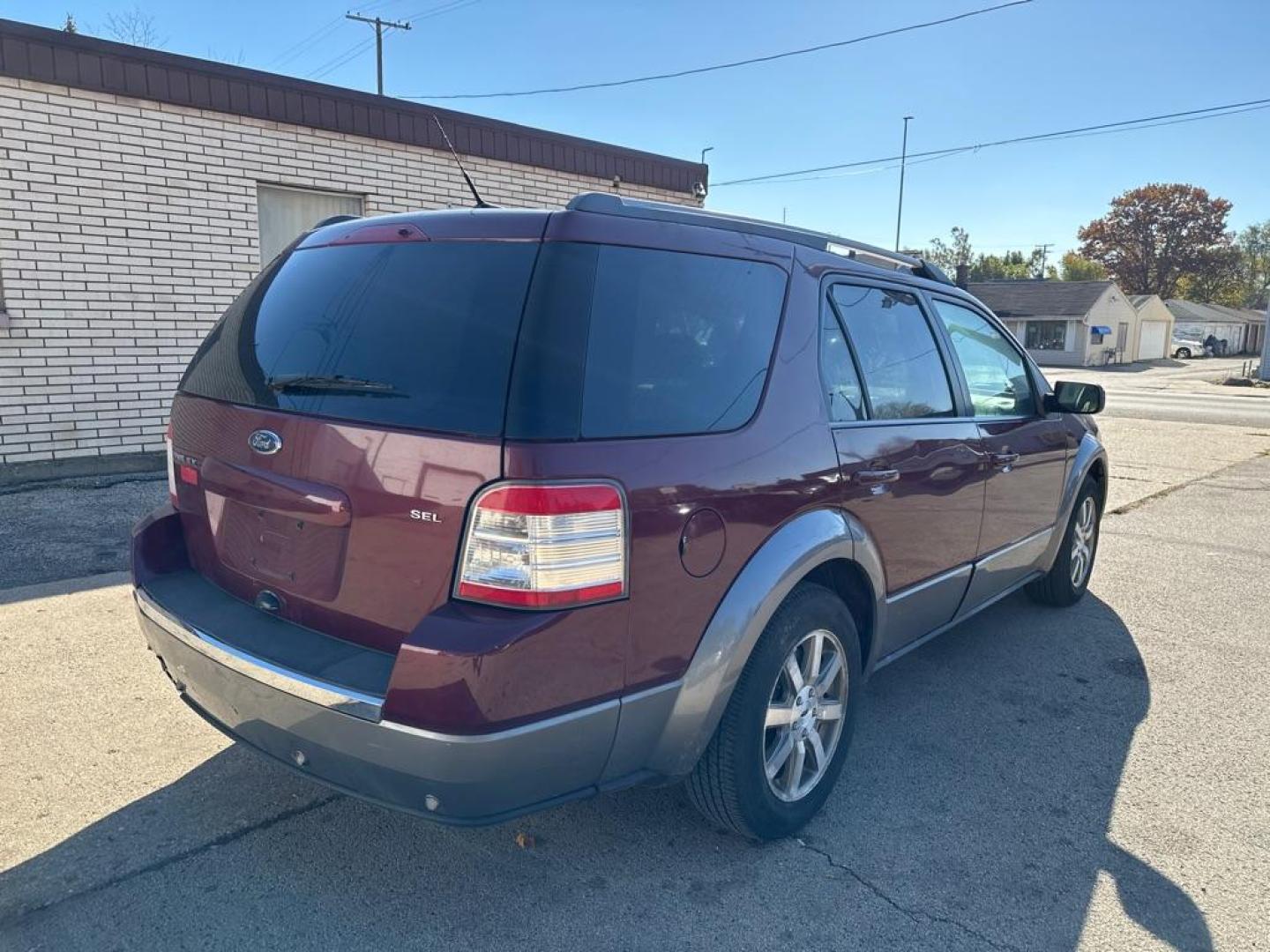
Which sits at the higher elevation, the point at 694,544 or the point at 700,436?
the point at 700,436

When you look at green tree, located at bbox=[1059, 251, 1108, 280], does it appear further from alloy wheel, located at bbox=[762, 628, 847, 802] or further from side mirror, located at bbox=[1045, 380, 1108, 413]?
alloy wheel, located at bbox=[762, 628, 847, 802]

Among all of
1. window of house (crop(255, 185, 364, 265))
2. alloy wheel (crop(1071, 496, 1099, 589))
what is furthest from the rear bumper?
window of house (crop(255, 185, 364, 265))

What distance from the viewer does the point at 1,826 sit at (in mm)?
2799

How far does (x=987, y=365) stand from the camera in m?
4.29

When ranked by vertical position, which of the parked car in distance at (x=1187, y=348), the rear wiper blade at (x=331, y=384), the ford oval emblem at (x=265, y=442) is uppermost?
the parked car in distance at (x=1187, y=348)

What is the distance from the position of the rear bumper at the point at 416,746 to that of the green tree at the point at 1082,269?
9029 cm

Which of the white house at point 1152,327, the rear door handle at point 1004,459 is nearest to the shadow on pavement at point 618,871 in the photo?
the rear door handle at point 1004,459

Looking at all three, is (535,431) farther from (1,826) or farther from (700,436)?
(1,826)

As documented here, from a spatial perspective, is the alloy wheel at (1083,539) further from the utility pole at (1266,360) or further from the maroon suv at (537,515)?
the utility pole at (1266,360)

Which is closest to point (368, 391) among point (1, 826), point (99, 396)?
point (1, 826)

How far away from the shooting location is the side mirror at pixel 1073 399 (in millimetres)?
4707

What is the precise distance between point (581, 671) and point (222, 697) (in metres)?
1.07

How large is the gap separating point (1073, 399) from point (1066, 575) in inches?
44.9

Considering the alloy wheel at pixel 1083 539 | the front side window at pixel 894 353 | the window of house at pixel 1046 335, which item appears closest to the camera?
the front side window at pixel 894 353
